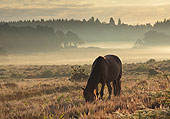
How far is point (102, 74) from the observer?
1001 centimetres

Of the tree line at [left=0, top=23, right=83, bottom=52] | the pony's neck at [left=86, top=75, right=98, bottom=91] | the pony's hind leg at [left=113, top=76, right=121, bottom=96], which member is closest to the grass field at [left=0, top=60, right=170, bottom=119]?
the pony's hind leg at [left=113, top=76, right=121, bottom=96]

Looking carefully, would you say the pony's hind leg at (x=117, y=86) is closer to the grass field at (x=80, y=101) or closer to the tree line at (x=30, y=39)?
the grass field at (x=80, y=101)

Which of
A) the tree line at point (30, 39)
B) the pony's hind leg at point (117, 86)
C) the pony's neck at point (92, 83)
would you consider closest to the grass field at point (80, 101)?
the pony's hind leg at point (117, 86)

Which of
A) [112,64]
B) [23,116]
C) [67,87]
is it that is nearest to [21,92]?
[67,87]

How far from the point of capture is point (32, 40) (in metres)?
175

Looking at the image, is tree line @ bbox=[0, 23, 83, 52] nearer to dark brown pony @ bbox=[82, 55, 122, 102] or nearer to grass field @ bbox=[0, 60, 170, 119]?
grass field @ bbox=[0, 60, 170, 119]

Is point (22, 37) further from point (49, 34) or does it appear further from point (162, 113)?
point (162, 113)

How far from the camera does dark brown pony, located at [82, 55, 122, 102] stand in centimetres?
918

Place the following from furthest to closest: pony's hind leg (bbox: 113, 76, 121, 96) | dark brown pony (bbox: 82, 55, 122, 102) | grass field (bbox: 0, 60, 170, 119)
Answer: pony's hind leg (bbox: 113, 76, 121, 96)
dark brown pony (bbox: 82, 55, 122, 102)
grass field (bbox: 0, 60, 170, 119)

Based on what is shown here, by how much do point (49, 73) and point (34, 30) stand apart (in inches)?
5473

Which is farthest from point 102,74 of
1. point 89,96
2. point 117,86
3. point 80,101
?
point 117,86

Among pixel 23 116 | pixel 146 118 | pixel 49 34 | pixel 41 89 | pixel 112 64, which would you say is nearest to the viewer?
pixel 146 118

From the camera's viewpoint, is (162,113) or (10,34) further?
(10,34)

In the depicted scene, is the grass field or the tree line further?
the tree line
